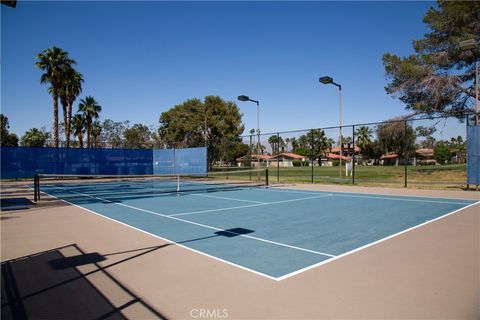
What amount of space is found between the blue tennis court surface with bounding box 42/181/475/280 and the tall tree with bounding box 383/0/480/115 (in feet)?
44.1

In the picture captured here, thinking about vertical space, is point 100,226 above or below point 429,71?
below

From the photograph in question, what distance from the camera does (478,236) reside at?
7.07 metres

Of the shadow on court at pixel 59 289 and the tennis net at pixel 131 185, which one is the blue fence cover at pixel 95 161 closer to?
the tennis net at pixel 131 185

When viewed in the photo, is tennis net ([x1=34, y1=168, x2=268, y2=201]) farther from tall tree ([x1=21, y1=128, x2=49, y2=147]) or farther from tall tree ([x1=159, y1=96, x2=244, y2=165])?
tall tree ([x1=21, y1=128, x2=49, y2=147])

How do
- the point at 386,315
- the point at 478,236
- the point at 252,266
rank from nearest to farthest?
the point at 386,315
the point at 252,266
the point at 478,236

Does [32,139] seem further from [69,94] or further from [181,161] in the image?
[181,161]

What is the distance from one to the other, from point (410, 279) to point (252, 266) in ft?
7.27

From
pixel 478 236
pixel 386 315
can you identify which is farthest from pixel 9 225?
pixel 478 236

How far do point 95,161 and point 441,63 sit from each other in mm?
27830

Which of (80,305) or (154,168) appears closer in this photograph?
(80,305)

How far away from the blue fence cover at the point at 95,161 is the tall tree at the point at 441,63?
16642mm

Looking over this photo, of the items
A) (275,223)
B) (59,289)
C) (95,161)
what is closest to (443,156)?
A: (275,223)

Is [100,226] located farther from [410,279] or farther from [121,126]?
[121,126]

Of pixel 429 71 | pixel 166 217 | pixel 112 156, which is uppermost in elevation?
pixel 429 71
